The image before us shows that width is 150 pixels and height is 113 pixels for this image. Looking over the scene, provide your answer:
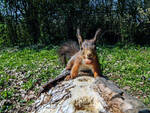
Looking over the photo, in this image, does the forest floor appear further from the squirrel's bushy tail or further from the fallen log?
the fallen log

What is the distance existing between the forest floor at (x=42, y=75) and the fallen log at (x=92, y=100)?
1033 mm

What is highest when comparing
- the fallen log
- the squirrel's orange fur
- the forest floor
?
the squirrel's orange fur

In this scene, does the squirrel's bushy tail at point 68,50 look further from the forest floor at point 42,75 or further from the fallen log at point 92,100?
the fallen log at point 92,100

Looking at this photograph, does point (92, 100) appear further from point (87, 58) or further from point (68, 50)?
point (68, 50)

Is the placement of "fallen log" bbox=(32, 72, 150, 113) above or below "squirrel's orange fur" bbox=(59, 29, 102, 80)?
below

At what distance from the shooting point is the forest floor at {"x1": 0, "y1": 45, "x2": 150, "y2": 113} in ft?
9.88

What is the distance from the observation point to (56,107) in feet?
6.10

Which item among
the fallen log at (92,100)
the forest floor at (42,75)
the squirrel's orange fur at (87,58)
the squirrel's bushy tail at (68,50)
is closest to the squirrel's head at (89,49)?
the squirrel's orange fur at (87,58)

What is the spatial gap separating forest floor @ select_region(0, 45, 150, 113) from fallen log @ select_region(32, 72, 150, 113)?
3.39ft

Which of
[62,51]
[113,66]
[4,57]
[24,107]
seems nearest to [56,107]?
[24,107]

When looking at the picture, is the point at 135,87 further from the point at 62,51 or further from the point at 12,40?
the point at 12,40

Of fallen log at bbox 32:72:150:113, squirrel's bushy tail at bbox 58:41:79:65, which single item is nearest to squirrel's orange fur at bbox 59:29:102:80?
fallen log at bbox 32:72:150:113

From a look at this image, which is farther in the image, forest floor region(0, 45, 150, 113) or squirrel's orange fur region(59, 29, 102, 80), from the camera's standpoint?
forest floor region(0, 45, 150, 113)

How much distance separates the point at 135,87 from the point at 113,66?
112 cm
